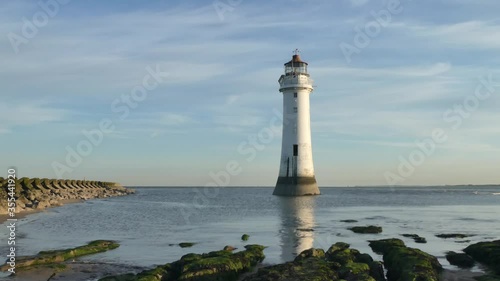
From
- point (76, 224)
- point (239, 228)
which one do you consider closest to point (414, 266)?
point (239, 228)

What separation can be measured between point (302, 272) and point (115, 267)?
724cm

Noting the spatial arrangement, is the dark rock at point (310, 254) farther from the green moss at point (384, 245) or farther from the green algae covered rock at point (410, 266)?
the green moss at point (384, 245)

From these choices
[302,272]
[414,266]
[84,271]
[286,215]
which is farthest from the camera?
[286,215]

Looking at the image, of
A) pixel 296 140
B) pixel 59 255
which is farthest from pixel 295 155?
pixel 59 255

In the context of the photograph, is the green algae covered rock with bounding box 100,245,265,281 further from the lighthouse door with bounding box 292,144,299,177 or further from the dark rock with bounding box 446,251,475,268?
the lighthouse door with bounding box 292,144,299,177

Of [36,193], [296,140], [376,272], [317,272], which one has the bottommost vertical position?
[376,272]

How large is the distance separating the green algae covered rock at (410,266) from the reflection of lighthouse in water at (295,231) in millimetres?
4375

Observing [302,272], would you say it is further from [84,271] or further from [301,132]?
[301,132]

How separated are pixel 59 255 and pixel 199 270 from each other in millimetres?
6765

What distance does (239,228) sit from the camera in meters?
31.3

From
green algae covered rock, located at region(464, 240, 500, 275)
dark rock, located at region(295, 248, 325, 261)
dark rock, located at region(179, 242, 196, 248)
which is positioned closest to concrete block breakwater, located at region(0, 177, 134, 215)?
dark rock, located at region(179, 242, 196, 248)

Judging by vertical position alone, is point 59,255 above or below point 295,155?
below

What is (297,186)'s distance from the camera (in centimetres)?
5584

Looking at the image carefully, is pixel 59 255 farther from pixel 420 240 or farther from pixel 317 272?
pixel 420 240
